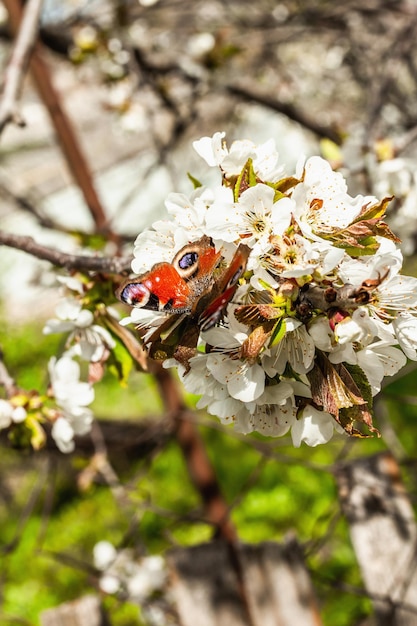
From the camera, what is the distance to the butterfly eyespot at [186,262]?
731 millimetres

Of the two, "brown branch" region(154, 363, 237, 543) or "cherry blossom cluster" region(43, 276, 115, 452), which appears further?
"brown branch" region(154, 363, 237, 543)

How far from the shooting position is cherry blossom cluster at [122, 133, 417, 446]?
0.72 meters

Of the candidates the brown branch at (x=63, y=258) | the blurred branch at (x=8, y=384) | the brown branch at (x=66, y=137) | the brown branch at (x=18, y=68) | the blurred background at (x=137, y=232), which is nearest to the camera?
the brown branch at (x=63, y=258)

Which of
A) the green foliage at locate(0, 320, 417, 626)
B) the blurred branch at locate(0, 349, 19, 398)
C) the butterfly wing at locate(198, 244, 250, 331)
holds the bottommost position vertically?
the green foliage at locate(0, 320, 417, 626)

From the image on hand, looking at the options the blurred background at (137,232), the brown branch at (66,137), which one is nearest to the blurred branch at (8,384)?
the blurred background at (137,232)

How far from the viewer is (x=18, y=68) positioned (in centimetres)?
169

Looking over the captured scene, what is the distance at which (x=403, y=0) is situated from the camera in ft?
9.31

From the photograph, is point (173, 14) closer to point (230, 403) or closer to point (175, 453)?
point (175, 453)

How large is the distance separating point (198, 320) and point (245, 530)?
2588 mm

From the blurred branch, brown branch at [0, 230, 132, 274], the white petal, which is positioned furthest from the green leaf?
the blurred branch

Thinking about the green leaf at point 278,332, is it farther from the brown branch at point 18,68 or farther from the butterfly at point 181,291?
the brown branch at point 18,68

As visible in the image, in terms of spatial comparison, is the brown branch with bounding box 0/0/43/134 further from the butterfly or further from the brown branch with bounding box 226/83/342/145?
the brown branch with bounding box 226/83/342/145

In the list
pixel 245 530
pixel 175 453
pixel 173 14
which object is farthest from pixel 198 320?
pixel 173 14

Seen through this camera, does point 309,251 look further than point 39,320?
No
